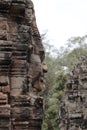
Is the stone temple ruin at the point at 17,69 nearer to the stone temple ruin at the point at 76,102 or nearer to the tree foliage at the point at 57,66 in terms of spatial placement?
the stone temple ruin at the point at 76,102

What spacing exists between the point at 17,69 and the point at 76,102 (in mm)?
11398

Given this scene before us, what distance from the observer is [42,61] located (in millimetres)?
10516

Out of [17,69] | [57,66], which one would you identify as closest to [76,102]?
[17,69]

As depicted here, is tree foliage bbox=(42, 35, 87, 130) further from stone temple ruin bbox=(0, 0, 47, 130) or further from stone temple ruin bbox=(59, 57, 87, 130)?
stone temple ruin bbox=(0, 0, 47, 130)

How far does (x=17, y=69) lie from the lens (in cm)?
952

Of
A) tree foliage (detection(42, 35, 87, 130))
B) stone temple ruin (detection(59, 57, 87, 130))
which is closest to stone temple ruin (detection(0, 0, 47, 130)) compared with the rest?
stone temple ruin (detection(59, 57, 87, 130))

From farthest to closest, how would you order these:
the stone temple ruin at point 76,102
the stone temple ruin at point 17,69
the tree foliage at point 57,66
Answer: the tree foliage at point 57,66 < the stone temple ruin at point 76,102 < the stone temple ruin at point 17,69

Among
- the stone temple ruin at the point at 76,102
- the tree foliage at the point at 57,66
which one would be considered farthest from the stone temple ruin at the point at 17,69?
the tree foliage at the point at 57,66

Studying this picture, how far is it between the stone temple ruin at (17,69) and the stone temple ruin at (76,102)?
10.6m

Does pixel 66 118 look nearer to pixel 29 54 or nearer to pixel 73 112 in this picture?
pixel 73 112

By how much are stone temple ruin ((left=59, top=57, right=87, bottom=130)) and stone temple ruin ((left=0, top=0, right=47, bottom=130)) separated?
10.6m

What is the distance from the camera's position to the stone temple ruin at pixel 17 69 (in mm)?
9164

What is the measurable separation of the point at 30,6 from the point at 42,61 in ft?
3.69

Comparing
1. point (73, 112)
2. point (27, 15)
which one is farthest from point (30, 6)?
point (73, 112)
